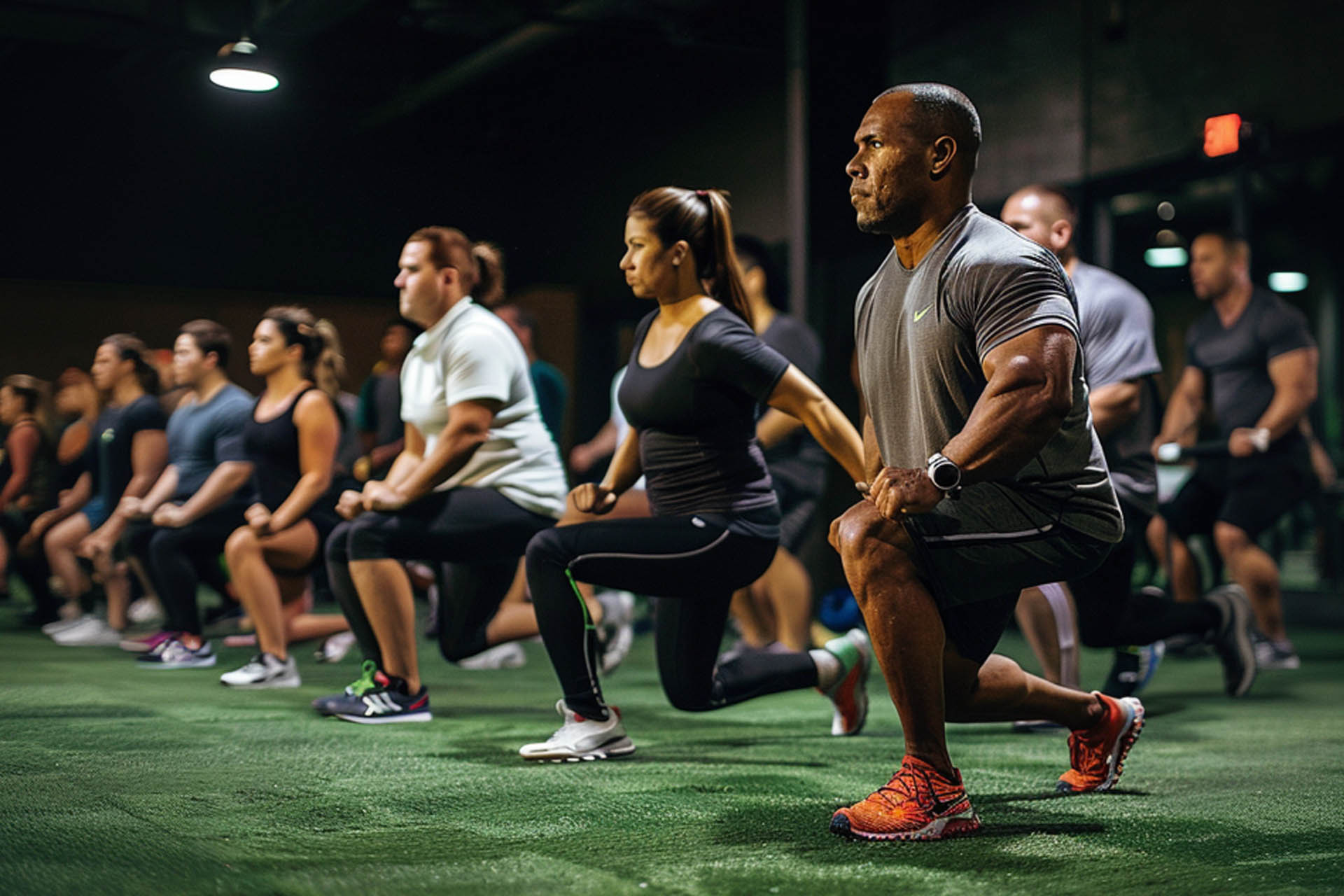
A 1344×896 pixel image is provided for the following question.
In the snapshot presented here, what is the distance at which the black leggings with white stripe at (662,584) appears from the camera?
349 cm

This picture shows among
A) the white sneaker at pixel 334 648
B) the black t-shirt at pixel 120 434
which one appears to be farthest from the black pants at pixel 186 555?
the black t-shirt at pixel 120 434

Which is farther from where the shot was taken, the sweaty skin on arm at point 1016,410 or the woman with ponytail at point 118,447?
the woman with ponytail at point 118,447

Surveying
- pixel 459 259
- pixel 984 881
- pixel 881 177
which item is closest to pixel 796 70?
pixel 459 259

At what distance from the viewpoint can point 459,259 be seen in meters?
4.52

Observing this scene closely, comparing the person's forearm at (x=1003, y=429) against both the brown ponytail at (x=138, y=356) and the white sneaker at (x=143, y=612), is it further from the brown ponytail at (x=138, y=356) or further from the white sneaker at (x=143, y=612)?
the white sneaker at (x=143, y=612)

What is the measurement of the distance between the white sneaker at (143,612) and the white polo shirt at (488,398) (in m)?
4.12

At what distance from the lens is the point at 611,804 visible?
301 centimetres

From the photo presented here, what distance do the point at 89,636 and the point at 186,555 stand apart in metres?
1.44

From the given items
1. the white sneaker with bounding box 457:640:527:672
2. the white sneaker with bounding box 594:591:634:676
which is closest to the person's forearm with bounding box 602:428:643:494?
the white sneaker with bounding box 594:591:634:676

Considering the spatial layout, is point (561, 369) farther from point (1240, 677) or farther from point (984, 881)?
point (984, 881)

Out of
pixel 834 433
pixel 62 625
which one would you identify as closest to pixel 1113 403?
pixel 834 433

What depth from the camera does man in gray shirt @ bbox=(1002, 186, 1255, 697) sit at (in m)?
4.16

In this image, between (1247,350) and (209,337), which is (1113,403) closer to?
(1247,350)

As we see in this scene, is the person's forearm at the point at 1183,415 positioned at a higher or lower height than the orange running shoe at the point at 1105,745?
higher
